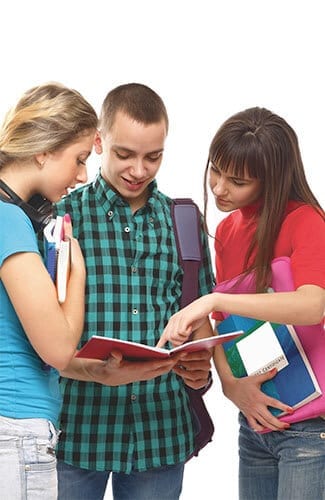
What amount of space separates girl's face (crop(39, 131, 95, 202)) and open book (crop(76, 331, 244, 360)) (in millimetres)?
330

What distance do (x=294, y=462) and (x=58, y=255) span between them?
0.75 metres

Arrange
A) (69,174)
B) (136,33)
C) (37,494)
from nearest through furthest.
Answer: (37,494), (69,174), (136,33)

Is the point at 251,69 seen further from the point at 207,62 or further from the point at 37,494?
the point at 37,494

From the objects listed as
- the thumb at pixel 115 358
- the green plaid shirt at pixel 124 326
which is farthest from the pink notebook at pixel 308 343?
the thumb at pixel 115 358

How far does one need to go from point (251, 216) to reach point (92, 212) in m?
0.41

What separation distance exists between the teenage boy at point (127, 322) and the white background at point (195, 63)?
112 cm

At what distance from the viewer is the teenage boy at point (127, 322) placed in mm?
2307

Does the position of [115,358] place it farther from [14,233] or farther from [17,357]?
[14,233]

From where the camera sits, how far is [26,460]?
184 cm

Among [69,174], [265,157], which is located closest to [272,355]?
[265,157]

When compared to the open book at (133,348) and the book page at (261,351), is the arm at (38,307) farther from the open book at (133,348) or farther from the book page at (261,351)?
the book page at (261,351)

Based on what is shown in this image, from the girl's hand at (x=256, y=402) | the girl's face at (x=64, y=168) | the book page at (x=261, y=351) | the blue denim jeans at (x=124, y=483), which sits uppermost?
the girl's face at (x=64, y=168)

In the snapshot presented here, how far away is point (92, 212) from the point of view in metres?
2.39

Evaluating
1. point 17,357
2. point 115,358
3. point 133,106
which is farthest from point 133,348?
point 133,106
